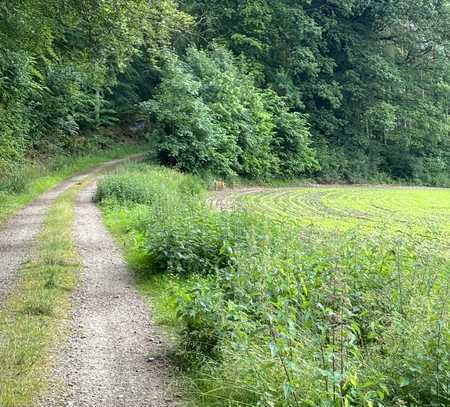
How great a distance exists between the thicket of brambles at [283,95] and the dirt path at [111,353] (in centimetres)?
1836

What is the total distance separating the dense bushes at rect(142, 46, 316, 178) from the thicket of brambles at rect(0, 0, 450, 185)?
0.26 feet

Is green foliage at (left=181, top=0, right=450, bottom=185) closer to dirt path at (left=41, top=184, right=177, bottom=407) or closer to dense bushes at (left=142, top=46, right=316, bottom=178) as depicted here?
dense bushes at (left=142, top=46, right=316, bottom=178)

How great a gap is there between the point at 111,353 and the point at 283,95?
122ft

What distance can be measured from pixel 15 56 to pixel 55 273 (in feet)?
35.8

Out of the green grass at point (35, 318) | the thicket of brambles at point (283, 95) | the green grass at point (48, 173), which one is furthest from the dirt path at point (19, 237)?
the thicket of brambles at point (283, 95)

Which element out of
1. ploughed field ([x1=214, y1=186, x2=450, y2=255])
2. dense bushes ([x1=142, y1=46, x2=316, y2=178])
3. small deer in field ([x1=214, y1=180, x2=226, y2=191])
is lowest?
ploughed field ([x1=214, y1=186, x2=450, y2=255])

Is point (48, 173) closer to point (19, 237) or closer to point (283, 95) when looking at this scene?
point (19, 237)

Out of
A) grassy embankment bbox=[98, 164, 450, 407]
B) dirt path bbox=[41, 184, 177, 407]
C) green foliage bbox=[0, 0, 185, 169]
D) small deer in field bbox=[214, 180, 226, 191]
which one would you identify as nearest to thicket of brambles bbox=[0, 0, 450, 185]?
green foliage bbox=[0, 0, 185, 169]

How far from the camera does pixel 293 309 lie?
19.9 feet

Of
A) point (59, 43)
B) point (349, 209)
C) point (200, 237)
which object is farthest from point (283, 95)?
point (200, 237)

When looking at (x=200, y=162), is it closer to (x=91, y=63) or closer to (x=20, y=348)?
(x=91, y=63)

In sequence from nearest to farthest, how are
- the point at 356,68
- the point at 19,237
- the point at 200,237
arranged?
the point at 200,237 → the point at 19,237 → the point at 356,68

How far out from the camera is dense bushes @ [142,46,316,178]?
1095 inches

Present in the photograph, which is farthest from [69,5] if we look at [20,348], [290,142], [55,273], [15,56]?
[290,142]
